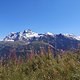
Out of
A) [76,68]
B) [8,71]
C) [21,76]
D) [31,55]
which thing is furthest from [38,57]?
[76,68]

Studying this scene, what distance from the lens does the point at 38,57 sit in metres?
13.3

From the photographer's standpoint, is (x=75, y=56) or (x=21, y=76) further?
(x=75, y=56)

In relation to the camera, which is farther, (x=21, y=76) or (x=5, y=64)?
(x=5, y=64)

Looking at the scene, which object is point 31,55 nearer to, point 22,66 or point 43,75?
point 22,66

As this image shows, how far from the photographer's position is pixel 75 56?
12.0 meters

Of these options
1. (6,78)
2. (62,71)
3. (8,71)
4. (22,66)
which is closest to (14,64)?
(22,66)

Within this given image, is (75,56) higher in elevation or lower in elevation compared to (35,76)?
higher

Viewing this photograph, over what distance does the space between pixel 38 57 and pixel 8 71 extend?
8.25 ft

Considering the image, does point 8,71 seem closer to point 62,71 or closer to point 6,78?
point 6,78

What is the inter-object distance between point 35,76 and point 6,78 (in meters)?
1.18

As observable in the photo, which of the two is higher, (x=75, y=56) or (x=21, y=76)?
(x=75, y=56)

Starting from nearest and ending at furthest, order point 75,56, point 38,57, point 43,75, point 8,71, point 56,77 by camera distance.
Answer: point 56,77 → point 43,75 → point 8,71 → point 75,56 → point 38,57

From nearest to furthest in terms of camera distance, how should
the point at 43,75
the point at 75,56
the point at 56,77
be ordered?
the point at 56,77 → the point at 43,75 → the point at 75,56

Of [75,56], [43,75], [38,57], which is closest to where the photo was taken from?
[43,75]
